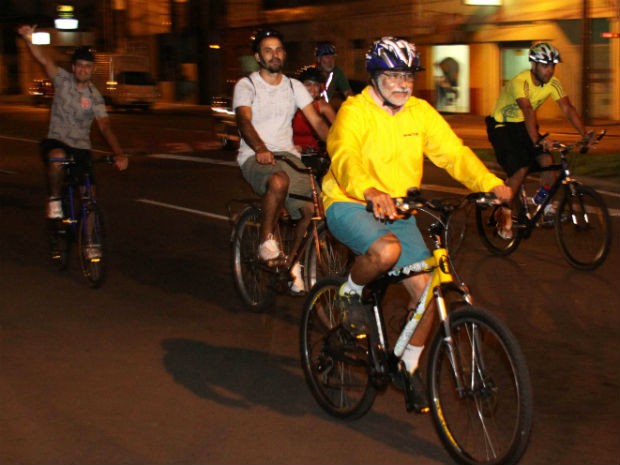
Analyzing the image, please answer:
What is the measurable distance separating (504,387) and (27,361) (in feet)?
10.3

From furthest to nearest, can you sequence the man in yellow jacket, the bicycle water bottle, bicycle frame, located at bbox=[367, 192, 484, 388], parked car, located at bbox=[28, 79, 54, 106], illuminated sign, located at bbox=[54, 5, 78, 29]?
illuminated sign, located at bbox=[54, 5, 78, 29], parked car, located at bbox=[28, 79, 54, 106], the bicycle water bottle, the man in yellow jacket, bicycle frame, located at bbox=[367, 192, 484, 388]

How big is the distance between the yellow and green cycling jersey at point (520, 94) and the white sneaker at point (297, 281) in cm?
296

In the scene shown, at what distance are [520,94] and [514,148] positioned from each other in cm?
46

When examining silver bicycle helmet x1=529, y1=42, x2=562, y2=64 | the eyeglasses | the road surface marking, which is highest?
silver bicycle helmet x1=529, y1=42, x2=562, y2=64

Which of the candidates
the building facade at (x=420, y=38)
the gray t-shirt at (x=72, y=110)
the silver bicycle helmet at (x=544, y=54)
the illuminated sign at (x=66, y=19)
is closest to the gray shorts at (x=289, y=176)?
the gray t-shirt at (x=72, y=110)

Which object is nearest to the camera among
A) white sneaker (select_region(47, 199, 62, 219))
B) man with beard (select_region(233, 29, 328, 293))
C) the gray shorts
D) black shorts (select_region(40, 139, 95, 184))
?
man with beard (select_region(233, 29, 328, 293))

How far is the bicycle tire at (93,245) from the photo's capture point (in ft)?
26.3

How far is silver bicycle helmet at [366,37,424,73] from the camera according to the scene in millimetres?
4633

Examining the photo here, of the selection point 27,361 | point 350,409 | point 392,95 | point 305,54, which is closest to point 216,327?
point 27,361

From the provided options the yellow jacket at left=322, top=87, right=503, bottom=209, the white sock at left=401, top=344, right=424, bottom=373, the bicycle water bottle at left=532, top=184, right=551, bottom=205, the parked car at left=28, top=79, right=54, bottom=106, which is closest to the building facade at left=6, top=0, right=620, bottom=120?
the parked car at left=28, top=79, right=54, bottom=106

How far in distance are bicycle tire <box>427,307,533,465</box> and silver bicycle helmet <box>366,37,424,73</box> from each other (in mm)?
1167

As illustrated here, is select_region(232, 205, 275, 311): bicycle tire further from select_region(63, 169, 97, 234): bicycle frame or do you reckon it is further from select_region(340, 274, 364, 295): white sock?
select_region(340, 274, 364, 295): white sock

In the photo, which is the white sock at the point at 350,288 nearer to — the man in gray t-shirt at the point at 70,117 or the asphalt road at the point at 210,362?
the asphalt road at the point at 210,362

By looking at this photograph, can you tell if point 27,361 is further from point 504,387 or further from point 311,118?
point 504,387
